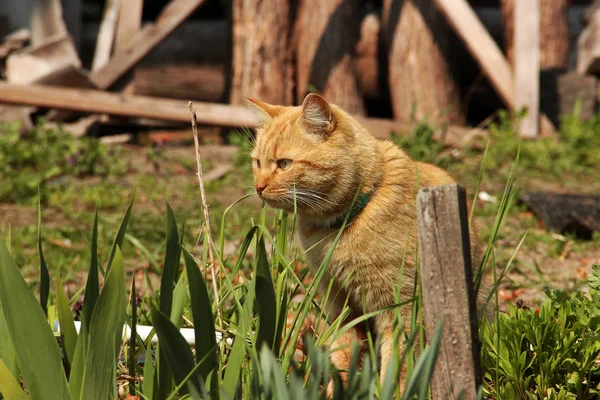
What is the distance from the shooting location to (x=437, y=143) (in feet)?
19.4

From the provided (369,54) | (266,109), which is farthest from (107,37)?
(266,109)

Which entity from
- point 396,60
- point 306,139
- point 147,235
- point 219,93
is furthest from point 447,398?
point 219,93

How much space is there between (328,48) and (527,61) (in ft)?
5.55

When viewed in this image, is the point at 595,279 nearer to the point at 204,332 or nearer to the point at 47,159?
the point at 204,332

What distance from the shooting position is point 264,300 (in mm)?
1746

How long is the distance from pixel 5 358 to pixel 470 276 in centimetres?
121

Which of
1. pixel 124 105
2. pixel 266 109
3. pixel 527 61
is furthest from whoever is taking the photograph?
pixel 527 61

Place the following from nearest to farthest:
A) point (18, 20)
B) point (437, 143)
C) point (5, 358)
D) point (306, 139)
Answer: point (5, 358)
point (306, 139)
point (437, 143)
point (18, 20)

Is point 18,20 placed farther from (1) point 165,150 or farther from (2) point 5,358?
(2) point 5,358

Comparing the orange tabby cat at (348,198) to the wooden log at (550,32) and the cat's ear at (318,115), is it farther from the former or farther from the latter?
the wooden log at (550,32)

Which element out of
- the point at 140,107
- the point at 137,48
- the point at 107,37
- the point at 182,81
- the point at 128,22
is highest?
the point at 128,22

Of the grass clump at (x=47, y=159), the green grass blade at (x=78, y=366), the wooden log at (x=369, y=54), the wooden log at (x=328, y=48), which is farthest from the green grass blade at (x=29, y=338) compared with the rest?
the wooden log at (x=369, y=54)

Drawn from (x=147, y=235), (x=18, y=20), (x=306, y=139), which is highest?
(x=18, y=20)

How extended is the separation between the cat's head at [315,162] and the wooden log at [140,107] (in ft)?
11.5
